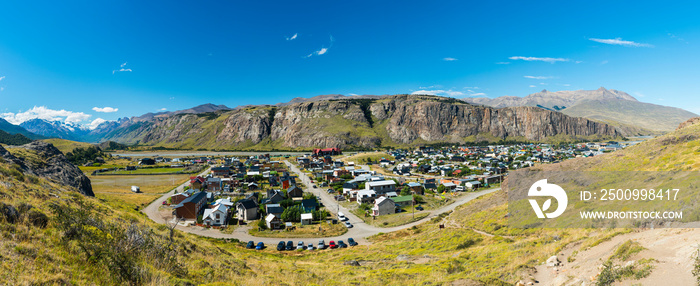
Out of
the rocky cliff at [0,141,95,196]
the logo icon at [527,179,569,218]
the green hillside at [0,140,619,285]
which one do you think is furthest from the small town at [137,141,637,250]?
the logo icon at [527,179,569,218]

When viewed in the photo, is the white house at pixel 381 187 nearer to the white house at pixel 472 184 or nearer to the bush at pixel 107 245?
the white house at pixel 472 184

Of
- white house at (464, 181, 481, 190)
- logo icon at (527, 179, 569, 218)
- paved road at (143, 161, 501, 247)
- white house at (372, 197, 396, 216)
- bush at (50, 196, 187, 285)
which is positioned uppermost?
bush at (50, 196, 187, 285)

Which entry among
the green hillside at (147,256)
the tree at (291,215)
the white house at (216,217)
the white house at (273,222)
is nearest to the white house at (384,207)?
the tree at (291,215)

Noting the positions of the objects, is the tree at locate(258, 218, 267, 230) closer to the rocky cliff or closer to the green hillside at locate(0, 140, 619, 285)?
the green hillside at locate(0, 140, 619, 285)

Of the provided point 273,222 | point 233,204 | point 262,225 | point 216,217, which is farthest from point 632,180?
point 233,204

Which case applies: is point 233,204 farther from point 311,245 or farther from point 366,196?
point 366,196

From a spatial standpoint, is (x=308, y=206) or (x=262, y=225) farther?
(x=308, y=206)

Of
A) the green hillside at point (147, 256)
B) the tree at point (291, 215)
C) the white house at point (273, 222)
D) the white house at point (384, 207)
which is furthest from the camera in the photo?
the white house at point (384, 207)
